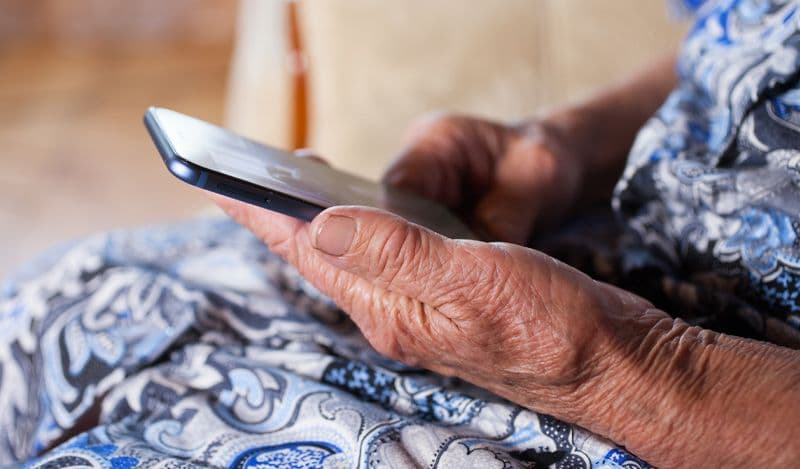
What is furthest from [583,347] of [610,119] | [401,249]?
[610,119]

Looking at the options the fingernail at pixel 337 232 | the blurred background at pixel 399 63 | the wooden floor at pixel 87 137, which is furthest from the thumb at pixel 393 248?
the wooden floor at pixel 87 137

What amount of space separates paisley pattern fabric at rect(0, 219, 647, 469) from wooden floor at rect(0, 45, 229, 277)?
3.52 ft

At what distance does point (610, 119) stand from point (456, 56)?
32 cm

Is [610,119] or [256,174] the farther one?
[610,119]

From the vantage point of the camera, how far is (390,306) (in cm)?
50

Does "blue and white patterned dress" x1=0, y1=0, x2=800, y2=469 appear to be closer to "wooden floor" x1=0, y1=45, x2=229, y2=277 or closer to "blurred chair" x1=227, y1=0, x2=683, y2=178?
"blurred chair" x1=227, y1=0, x2=683, y2=178

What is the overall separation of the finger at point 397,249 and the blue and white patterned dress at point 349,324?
0.10m

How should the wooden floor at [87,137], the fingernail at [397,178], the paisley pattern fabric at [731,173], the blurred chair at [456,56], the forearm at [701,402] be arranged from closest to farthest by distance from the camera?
the forearm at [701,402] < the paisley pattern fabric at [731,173] < the fingernail at [397,178] < the blurred chair at [456,56] < the wooden floor at [87,137]

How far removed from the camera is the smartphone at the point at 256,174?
45cm

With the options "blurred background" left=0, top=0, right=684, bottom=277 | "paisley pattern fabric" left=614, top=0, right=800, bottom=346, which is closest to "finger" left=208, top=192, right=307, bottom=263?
"paisley pattern fabric" left=614, top=0, right=800, bottom=346

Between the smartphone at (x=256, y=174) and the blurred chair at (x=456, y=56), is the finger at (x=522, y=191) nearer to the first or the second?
the smartphone at (x=256, y=174)

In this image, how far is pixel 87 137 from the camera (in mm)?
2127

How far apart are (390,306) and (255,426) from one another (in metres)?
0.12

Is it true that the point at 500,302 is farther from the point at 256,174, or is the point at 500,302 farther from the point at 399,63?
the point at 399,63
